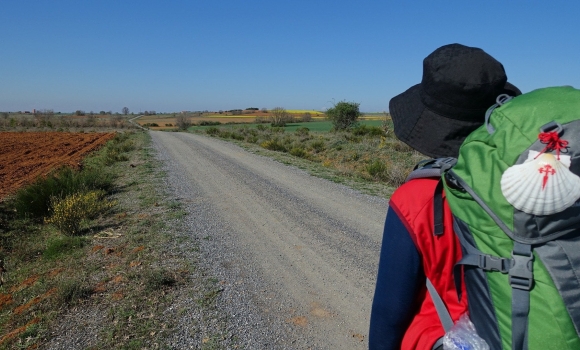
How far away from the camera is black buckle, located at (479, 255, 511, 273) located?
0.95 metres

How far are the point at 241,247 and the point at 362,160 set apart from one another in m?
13.1

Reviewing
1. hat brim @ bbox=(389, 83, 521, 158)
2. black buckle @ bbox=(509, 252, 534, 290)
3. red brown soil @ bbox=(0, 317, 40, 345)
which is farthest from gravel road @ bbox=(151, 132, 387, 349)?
black buckle @ bbox=(509, 252, 534, 290)

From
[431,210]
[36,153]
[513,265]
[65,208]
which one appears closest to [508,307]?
[513,265]

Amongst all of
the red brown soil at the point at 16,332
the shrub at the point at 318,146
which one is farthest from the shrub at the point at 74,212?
the shrub at the point at 318,146

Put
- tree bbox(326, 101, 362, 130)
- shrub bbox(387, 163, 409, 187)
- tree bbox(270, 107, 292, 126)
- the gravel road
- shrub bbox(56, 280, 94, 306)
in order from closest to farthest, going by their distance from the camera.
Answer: the gravel road < shrub bbox(56, 280, 94, 306) < shrub bbox(387, 163, 409, 187) < tree bbox(326, 101, 362, 130) < tree bbox(270, 107, 292, 126)

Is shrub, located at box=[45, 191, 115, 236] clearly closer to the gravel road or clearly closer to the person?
the gravel road

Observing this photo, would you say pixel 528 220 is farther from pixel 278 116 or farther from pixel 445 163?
pixel 278 116

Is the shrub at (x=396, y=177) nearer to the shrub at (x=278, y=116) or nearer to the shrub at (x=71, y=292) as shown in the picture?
the shrub at (x=71, y=292)

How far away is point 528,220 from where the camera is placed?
93cm

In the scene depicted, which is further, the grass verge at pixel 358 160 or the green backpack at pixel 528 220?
the grass verge at pixel 358 160

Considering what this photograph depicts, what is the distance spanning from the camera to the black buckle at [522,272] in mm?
912

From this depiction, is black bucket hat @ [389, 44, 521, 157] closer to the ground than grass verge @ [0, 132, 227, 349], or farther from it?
farther from it

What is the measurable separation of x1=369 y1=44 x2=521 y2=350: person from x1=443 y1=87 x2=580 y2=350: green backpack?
0.14 metres

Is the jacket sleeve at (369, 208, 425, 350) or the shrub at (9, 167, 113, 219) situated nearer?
the jacket sleeve at (369, 208, 425, 350)
